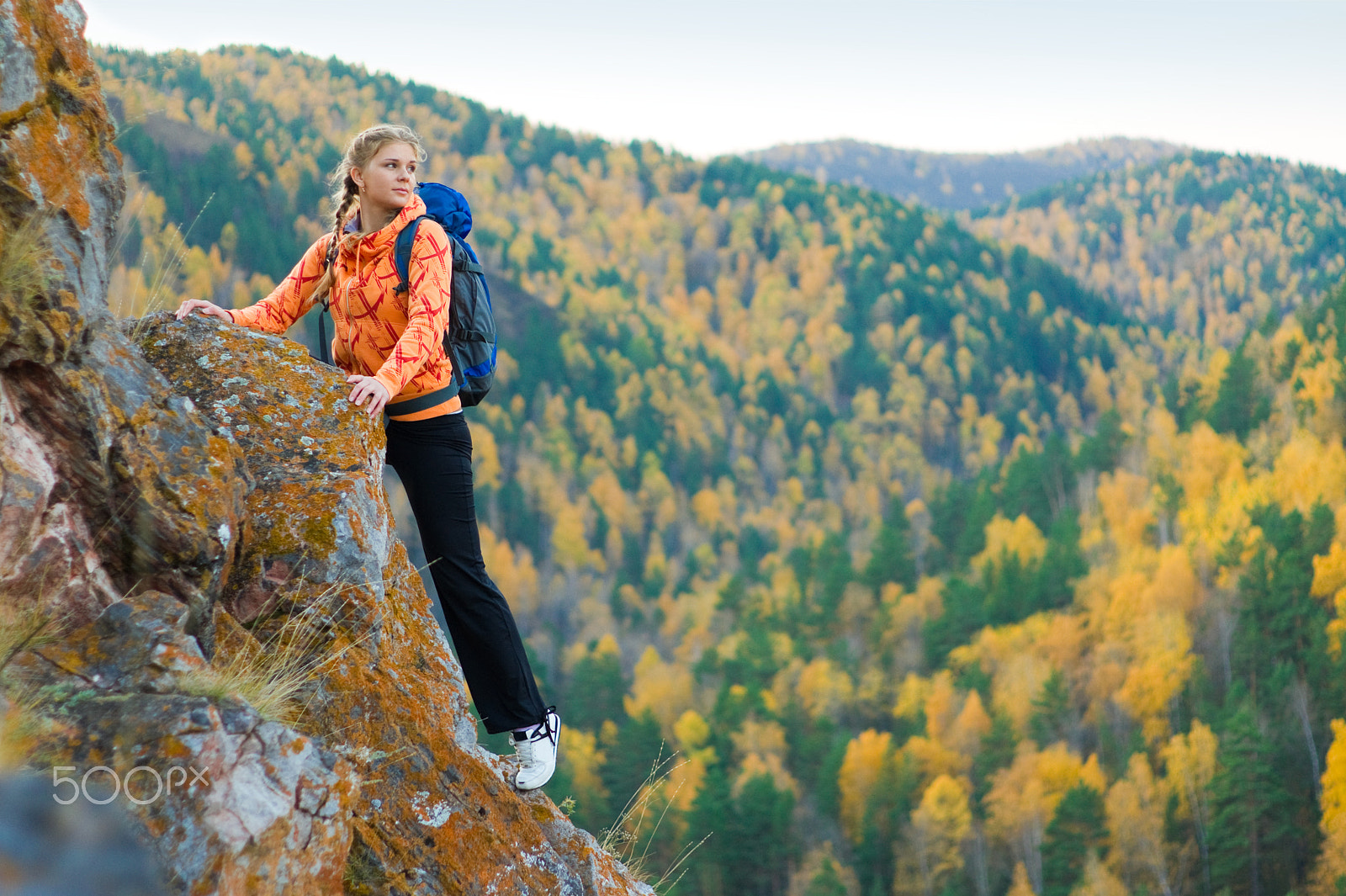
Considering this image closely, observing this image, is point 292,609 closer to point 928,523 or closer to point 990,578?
point 990,578

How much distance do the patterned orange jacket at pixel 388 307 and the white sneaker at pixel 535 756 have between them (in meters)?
1.48

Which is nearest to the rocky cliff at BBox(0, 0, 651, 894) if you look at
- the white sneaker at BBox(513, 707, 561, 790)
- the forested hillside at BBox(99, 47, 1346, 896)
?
the white sneaker at BBox(513, 707, 561, 790)

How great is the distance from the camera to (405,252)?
426cm

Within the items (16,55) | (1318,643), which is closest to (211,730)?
(16,55)

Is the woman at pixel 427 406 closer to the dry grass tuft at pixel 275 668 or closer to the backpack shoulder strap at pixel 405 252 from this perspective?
the backpack shoulder strap at pixel 405 252

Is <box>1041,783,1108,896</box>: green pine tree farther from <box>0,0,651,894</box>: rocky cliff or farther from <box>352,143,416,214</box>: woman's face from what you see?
<box>352,143,416,214</box>: woman's face

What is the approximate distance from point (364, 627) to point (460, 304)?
1432mm

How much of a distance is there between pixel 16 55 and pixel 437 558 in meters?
2.36

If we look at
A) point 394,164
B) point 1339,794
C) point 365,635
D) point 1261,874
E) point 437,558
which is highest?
point 394,164

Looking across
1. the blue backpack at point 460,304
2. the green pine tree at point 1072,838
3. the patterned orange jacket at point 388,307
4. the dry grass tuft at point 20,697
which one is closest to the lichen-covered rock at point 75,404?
the dry grass tuft at point 20,697

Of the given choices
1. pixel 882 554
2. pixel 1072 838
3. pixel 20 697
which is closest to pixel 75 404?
pixel 20 697

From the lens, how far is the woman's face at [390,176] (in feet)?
14.1

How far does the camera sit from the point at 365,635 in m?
4.05

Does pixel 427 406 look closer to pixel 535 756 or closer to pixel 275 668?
pixel 275 668
